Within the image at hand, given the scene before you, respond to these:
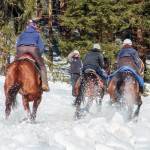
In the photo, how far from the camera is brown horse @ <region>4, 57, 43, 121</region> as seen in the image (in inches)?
225

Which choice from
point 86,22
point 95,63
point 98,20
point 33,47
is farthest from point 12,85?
point 98,20

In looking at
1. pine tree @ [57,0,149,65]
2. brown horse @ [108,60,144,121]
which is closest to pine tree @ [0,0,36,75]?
pine tree @ [57,0,149,65]

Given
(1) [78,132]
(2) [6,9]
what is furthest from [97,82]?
(2) [6,9]

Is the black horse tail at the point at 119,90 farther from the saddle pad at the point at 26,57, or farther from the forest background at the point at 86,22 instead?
the forest background at the point at 86,22

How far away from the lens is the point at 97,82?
7.79m

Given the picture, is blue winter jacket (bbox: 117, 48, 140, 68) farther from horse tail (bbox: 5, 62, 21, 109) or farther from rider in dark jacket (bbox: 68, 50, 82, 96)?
rider in dark jacket (bbox: 68, 50, 82, 96)

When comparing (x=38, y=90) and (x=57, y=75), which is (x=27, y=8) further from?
(x=38, y=90)

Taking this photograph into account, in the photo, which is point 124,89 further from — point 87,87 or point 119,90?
point 87,87

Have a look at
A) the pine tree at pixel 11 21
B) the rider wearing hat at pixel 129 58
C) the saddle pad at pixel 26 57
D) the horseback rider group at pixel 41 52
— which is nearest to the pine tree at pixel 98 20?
the pine tree at pixel 11 21

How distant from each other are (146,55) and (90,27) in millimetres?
5669

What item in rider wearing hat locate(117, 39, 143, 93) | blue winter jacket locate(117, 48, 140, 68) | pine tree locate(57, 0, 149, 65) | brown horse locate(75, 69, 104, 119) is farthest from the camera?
pine tree locate(57, 0, 149, 65)

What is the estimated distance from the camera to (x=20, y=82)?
5.79m

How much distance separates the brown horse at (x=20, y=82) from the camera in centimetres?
572

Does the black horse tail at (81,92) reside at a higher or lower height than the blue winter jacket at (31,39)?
lower
